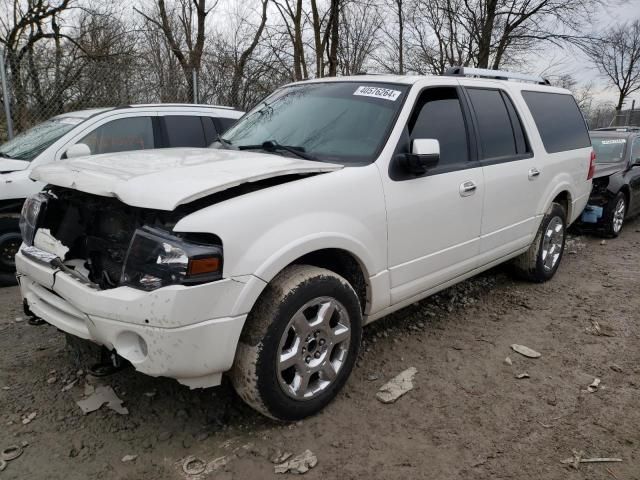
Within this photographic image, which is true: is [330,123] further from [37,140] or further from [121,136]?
[37,140]

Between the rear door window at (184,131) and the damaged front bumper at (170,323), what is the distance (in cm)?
354

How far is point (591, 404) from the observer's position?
9.66 ft

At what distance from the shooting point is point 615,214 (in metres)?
7.27

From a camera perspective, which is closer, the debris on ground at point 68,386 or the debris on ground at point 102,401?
the debris on ground at point 102,401

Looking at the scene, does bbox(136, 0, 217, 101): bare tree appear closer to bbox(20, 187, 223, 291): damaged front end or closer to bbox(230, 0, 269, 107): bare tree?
bbox(230, 0, 269, 107): bare tree

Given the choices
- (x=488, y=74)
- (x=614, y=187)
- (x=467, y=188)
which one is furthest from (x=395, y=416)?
(x=614, y=187)

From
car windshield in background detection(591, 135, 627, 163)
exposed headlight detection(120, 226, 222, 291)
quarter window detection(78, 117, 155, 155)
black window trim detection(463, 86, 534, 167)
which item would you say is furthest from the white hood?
car windshield in background detection(591, 135, 627, 163)

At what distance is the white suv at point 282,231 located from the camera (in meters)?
2.21

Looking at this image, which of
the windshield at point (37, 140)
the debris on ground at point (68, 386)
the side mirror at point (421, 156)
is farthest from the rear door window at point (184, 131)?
the side mirror at point (421, 156)

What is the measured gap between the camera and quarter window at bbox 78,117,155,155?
5.13 metres

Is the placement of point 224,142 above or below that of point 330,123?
below

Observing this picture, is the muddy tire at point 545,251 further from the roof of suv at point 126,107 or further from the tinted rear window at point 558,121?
the roof of suv at point 126,107

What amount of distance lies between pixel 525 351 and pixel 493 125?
1.78 meters

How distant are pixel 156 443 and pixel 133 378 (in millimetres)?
692
